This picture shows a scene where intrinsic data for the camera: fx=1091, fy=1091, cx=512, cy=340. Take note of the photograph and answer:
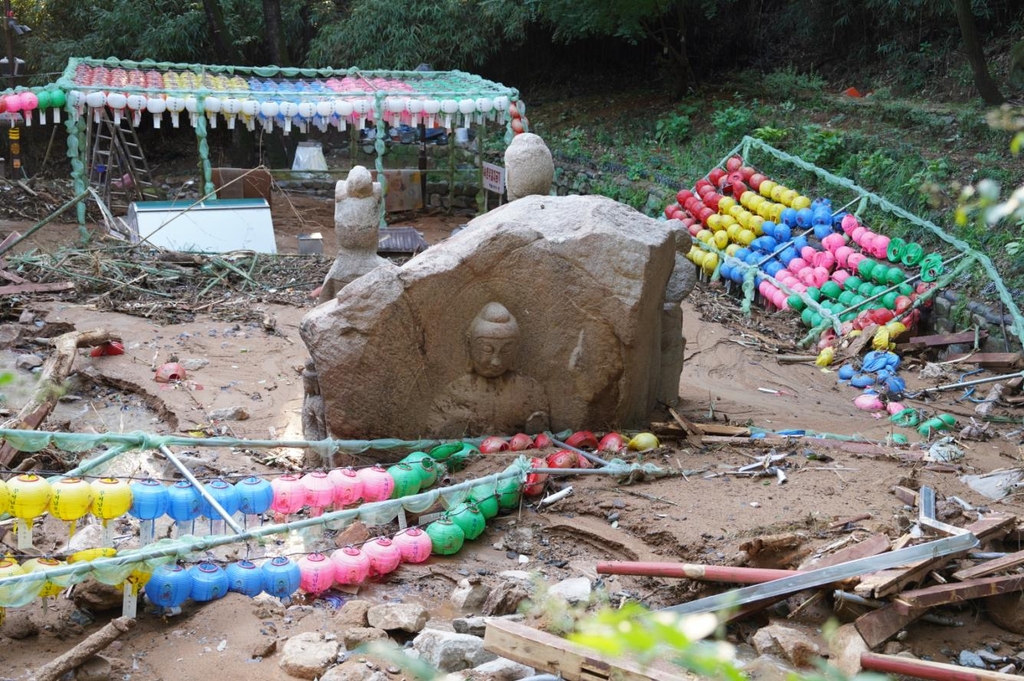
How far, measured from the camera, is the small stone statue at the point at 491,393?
7.48 meters

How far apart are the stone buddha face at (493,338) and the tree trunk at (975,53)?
9.57 metres

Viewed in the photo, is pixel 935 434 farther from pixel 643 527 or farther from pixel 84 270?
pixel 84 270

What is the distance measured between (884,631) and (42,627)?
403 centimetres

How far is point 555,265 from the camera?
7.50 m

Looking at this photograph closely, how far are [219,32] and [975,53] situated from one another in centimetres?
1295

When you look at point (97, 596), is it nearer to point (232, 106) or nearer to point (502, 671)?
point (502, 671)

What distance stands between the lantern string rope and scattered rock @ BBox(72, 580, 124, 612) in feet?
26.6

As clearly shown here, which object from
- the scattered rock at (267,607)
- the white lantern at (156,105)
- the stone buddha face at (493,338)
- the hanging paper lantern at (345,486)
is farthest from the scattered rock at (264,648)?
the white lantern at (156,105)

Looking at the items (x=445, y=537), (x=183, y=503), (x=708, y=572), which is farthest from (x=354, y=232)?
(x=708, y=572)

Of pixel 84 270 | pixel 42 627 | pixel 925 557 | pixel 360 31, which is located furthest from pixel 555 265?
pixel 360 31

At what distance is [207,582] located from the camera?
5.61 metres

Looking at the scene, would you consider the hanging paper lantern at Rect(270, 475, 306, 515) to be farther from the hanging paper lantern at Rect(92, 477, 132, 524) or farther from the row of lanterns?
the hanging paper lantern at Rect(92, 477, 132, 524)

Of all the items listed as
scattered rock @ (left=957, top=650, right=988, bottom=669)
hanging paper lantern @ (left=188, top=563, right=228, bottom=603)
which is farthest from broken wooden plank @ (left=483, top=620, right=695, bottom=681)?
hanging paper lantern @ (left=188, top=563, right=228, bottom=603)

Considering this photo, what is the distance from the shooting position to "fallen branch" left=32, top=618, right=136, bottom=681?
15.3 ft
